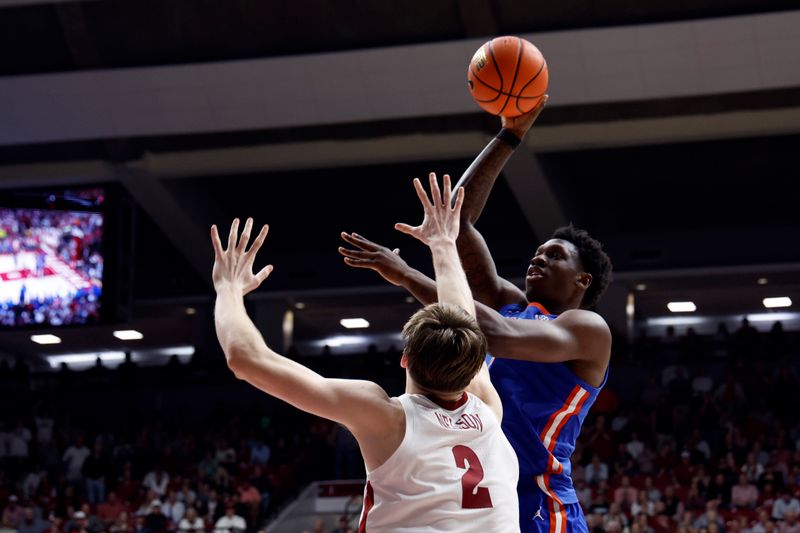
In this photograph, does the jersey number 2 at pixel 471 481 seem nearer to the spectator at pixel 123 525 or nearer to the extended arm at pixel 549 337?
the extended arm at pixel 549 337

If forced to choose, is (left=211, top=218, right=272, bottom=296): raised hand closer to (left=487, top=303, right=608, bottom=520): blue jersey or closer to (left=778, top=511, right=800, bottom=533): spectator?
(left=487, top=303, right=608, bottom=520): blue jersey

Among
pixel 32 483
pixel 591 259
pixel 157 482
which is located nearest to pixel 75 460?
pixel 32 483

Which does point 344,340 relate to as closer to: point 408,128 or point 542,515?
point 408,128

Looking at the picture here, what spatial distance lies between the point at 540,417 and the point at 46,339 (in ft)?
81.4

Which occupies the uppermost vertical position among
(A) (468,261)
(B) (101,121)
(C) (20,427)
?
(B) (101,121)

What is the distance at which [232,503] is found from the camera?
16766 mm

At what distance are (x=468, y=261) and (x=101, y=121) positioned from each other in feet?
48.4

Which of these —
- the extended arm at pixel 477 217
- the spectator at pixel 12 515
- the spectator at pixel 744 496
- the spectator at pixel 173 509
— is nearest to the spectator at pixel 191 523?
the spectator at pixel 173 509

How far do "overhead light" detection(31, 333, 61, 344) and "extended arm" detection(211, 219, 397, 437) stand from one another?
Result: 83.4 ft

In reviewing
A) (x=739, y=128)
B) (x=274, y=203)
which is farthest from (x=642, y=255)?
(x=274, y=203)

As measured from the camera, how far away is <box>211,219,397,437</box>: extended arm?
2.81m

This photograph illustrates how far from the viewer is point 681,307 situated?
25.8 m

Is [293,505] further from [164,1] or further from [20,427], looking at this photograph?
[164,1]

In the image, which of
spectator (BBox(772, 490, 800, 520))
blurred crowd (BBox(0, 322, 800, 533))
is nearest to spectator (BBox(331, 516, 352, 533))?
blurred crowd (BBox(0, 322, 800, 533))
